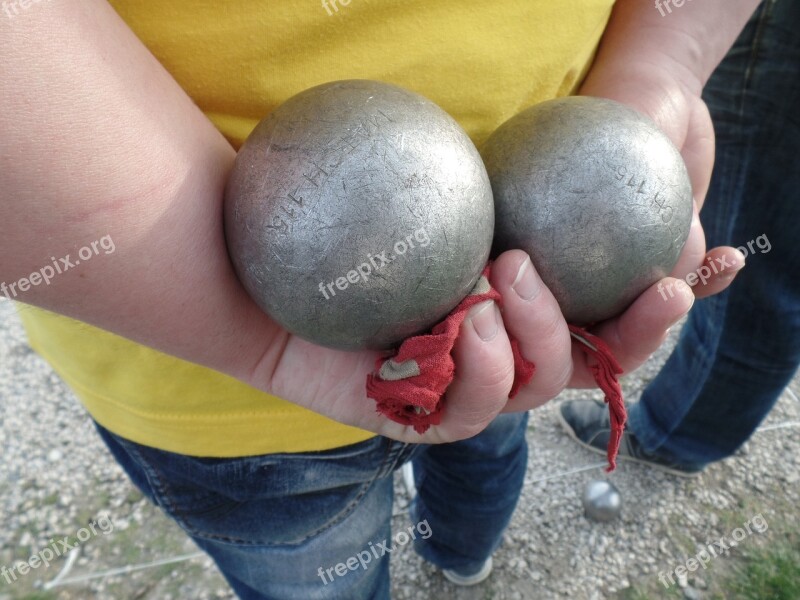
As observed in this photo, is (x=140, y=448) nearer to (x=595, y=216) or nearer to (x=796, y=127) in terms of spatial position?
(x=595, y=216)

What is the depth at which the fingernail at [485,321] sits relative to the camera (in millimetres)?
666

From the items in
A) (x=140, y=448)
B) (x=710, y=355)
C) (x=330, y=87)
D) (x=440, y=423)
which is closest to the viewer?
(x=330, y=87)

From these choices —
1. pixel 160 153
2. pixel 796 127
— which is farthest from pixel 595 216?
pixel 796 127

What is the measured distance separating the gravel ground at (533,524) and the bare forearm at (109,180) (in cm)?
144

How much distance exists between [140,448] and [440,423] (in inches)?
18.3

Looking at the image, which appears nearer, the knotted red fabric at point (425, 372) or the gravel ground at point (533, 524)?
the knotted red fabric at point (425, 372)

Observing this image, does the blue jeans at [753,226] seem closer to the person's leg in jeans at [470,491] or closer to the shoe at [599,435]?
the shoe at [599,435]

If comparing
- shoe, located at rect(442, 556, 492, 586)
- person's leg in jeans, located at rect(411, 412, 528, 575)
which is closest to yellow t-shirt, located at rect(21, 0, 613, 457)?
person's leg in jeans, located at rect(411, 412, 528, 575)

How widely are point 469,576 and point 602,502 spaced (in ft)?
1.52

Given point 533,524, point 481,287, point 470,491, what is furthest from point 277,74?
point 533,524

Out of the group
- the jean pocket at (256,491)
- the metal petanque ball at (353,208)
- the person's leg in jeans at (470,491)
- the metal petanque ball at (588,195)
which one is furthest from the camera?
the person's leg in jeans at (470,491)

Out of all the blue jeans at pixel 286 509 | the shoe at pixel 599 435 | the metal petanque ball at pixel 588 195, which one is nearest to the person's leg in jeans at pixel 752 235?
the shoe at pixel 599 435

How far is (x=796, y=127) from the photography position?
137 cm

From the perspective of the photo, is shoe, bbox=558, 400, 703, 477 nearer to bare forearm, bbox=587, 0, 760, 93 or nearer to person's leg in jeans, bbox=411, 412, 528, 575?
person's leg in jeans, bbox=411, 412, 528, 575
